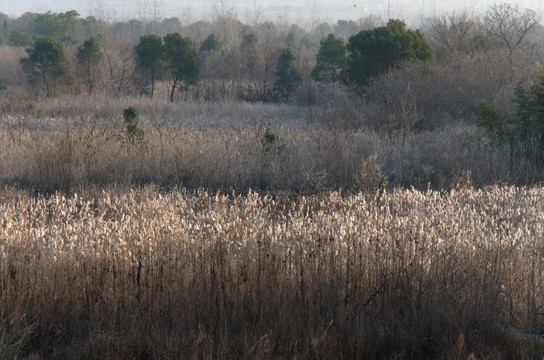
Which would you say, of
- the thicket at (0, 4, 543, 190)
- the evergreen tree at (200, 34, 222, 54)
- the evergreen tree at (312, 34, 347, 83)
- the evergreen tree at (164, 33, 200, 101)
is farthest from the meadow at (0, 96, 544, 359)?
the evergreen tree at (200, 34, 222, 54)

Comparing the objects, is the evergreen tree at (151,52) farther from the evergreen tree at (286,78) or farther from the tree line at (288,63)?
the evergreen tree at (286,78)

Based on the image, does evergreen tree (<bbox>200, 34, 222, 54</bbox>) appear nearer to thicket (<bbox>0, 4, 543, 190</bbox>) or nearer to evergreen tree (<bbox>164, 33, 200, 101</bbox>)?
thicket (<bbox>0, 4, 543, 190</bbox>)

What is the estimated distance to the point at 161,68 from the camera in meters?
28.3

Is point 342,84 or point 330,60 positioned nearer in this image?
point 342,84

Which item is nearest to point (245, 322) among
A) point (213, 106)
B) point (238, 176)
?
point (238, 176)

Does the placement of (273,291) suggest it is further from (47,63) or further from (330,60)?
(47,63)

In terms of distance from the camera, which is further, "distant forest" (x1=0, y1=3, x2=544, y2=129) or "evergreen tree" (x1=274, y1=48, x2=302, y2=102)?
"evergreen tree" (x1=274, y1=48, x2=302, y2=102)

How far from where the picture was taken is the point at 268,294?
11.7 ft

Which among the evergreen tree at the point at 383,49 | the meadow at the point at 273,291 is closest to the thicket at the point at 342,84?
the evergreen tree at the point at 383,49

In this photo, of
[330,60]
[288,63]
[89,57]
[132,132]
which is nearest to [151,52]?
[89,57]

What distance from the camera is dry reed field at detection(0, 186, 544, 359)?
312cm

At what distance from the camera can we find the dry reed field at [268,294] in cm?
312

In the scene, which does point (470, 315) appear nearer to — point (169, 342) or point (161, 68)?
point (169, 342)

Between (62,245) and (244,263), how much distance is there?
5.06ft
